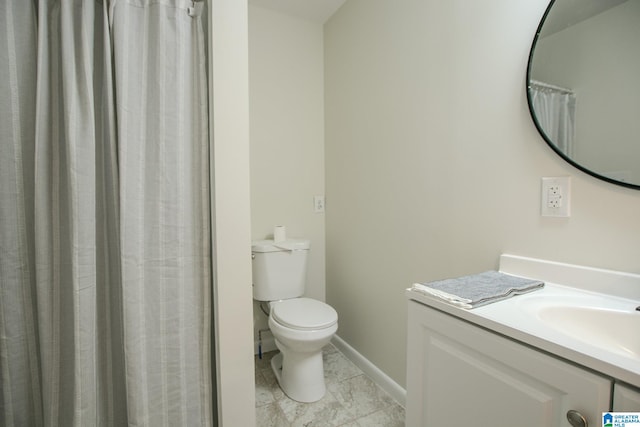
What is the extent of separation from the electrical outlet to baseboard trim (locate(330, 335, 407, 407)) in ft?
3.51

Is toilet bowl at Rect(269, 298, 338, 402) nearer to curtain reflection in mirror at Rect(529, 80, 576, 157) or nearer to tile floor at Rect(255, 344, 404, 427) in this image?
tile floor at Rect(255, 344, 404, 427)

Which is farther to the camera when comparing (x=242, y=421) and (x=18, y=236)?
(x=242, y=421)

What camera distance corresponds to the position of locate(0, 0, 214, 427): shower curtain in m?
1.03

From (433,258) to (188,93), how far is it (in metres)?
1.32

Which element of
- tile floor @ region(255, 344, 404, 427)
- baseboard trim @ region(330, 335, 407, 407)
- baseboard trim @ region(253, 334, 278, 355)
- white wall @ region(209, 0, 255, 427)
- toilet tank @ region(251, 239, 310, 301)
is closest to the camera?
white wall @ region(209, 0, 255, 427)

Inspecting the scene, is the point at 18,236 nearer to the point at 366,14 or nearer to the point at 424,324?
the point at 424,324

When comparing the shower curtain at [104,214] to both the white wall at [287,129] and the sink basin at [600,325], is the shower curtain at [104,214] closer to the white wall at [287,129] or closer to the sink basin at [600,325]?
the white wall at [287,129]

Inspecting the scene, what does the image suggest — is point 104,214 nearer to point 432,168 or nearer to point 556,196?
point 432,168

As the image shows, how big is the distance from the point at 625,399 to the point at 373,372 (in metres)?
1.50

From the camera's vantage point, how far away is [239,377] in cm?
120

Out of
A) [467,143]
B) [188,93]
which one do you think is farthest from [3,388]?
[467,143]

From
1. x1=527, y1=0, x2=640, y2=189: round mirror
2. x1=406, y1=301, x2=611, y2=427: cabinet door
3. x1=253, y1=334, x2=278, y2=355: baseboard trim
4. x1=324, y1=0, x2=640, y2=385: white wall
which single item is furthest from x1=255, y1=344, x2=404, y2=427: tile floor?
x1=527, y1=0, x2=640, y2=189: round mirror

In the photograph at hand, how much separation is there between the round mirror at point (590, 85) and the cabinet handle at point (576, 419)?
0.65m

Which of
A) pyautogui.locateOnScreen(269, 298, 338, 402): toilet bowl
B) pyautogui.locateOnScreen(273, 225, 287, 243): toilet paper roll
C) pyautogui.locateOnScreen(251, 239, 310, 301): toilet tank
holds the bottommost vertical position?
pyautogui.locateOnScreen(269, 298, 338, 402): toilet bowl
